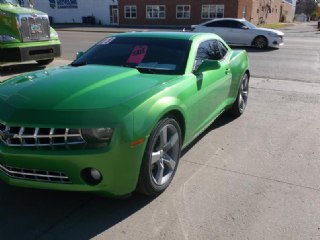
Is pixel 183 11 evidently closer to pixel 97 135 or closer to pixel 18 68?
pixel 18 68

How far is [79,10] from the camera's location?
49.1m

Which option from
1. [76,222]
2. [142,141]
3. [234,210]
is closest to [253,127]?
[234,210]

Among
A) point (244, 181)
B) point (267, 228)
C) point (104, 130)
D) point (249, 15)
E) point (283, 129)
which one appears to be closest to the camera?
point (104, 130)

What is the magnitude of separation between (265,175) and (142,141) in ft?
5.73

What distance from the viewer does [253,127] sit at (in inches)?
232

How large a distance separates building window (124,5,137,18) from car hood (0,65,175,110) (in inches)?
1655

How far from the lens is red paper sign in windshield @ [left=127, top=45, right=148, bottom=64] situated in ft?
14.7

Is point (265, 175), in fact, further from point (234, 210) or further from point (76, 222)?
point (76, 222)

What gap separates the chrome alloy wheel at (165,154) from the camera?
138 inches

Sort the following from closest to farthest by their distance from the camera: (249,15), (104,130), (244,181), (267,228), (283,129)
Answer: (104,130)
(267,228)
(244,181)
(283,129)
(249,15)

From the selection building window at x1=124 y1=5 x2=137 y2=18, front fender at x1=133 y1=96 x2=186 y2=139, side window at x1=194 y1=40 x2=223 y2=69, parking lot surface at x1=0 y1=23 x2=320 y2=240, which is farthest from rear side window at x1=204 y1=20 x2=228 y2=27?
building window at x1=124 y1=5 x2=137 y2=18

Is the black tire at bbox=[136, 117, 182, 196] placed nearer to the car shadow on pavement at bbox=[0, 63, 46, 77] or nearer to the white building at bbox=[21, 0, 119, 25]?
the car shadow on pavement at bbox=[0, 63, 46, 77]

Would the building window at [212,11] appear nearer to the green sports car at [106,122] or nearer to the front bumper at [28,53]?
the front bumper at [28,53]

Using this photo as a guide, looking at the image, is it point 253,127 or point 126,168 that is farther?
point 253,127
